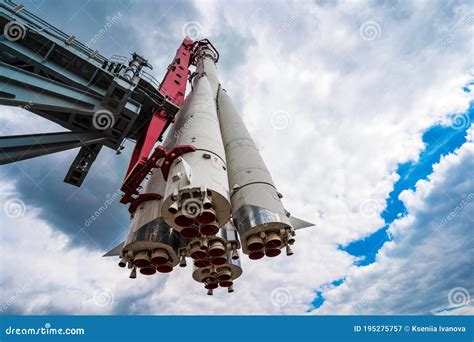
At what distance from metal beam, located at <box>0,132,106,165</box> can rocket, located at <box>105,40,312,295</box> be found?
414 cm

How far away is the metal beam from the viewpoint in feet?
32.7

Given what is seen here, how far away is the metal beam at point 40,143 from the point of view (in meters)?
9.96

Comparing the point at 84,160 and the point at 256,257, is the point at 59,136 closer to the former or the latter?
the point at 84,160

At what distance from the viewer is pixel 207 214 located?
636 centimetres

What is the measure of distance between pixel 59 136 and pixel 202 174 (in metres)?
7.90

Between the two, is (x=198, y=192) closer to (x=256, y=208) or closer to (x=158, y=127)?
(x=256, y=208)

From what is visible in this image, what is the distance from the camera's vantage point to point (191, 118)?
31.0 feet

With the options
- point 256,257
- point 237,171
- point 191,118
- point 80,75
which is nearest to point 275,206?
point 256,257

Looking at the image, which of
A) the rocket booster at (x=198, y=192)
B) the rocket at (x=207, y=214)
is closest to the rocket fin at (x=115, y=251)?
the rocket at (x=207, y=214)

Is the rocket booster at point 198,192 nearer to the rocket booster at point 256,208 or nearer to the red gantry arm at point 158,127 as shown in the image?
the rocket booster at point 256,208

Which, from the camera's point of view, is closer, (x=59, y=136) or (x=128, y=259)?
(x=128, y=259)

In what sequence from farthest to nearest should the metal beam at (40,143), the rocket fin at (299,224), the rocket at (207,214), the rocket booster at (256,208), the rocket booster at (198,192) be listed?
the metal beam at (40,143)
the rocket fin at (299,224)
the rocket booster at (256,208)
the rocket at (207,214)
the rocket booster at (198,192)

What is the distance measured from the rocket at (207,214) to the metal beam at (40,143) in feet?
13.6

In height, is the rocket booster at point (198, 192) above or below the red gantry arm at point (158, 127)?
below
